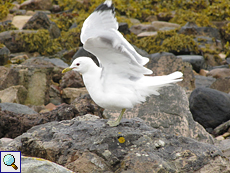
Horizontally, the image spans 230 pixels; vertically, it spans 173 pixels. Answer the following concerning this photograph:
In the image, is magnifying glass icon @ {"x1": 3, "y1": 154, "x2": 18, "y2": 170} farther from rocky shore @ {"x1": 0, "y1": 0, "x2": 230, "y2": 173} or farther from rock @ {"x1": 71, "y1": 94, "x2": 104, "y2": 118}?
rock @ {"x1": 71, "y1": 94, "x2": 104, "y2": 118}

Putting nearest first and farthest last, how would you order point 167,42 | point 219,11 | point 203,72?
point 203,72
point 167,42
point 219,11

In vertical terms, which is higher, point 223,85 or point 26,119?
Result: point 26,119

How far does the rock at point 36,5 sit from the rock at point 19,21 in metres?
2.45

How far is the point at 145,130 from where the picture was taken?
17.3 feet

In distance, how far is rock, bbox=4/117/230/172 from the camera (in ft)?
14.7

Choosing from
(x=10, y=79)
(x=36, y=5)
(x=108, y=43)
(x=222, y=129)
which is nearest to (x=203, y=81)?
(x=222, y=129)

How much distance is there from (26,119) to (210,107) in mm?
5191

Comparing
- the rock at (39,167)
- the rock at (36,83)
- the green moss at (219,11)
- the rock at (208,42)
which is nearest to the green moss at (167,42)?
the rock at (208,42)

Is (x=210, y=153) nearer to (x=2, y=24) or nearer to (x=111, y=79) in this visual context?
(x=111, y=79)

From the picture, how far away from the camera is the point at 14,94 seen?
9.60 metres

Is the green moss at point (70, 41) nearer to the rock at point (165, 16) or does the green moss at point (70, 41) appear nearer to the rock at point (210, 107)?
the rock at point (165, 16)

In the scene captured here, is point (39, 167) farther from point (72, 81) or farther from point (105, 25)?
point (72, 81)

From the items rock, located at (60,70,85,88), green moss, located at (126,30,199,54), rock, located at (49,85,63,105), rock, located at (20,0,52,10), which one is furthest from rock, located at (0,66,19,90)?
rock, located at (20,0,52,10)

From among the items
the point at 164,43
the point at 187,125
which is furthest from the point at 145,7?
the point at 187,125
